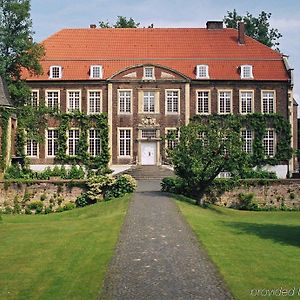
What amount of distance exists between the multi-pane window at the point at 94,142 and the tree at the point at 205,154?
41.2 ft

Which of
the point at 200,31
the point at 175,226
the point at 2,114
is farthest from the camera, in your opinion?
the point at 200,31

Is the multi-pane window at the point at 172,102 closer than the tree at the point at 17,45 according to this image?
No

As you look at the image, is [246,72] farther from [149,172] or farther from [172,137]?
[172,137]

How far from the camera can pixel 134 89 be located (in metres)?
41.1

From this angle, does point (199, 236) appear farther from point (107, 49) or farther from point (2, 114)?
point (107, 49)

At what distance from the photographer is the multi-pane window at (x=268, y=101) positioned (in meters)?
41.5

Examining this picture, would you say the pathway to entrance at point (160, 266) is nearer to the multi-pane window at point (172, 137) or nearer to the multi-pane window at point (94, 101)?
the multi-pane window at point (172, 137)

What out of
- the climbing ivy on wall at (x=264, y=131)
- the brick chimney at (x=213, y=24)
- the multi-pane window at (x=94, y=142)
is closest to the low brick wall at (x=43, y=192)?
the multi-pane window at (x=94, y=142)

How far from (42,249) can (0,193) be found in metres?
15.1

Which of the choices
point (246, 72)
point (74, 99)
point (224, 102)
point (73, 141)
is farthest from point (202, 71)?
point (73, 141)

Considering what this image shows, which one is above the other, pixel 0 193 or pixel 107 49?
pixel 107 49

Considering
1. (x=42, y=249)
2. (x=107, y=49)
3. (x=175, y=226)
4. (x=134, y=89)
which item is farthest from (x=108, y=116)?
(x=42, y=249)

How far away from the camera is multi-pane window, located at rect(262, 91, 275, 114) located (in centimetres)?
4150

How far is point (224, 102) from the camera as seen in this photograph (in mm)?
41688
